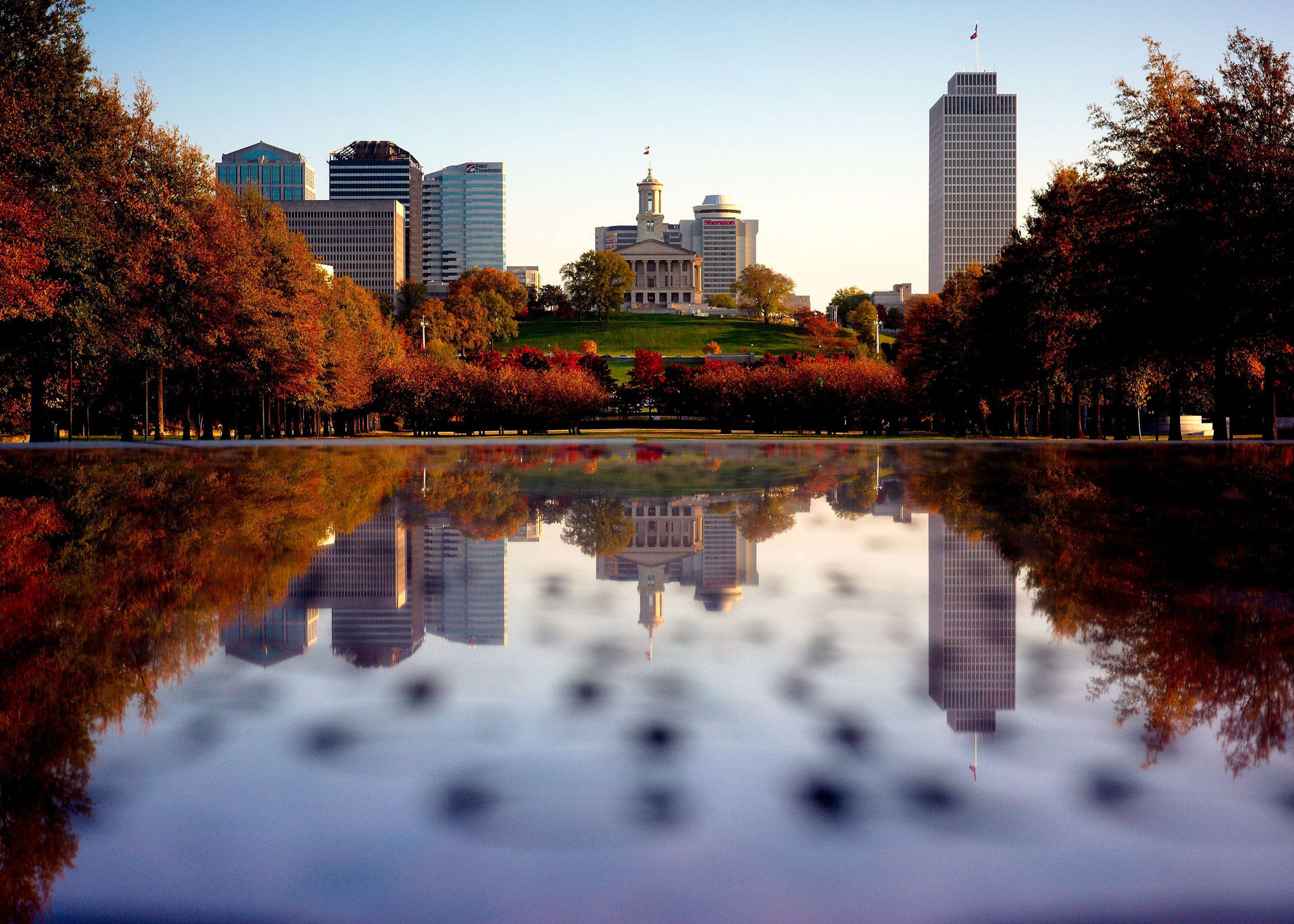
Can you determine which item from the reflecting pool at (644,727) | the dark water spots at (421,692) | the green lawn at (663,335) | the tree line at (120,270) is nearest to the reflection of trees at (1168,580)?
the reflecting pool at (644,727)

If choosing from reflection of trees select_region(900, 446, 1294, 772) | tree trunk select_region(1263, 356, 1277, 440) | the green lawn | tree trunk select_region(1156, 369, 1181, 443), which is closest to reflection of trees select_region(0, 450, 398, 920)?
reflection of trees select_region(900, 446, 1294, 772)

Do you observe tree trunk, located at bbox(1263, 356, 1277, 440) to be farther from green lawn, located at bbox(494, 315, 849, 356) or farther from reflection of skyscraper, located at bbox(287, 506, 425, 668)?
green lawn, located at bbox(494, 315, 849, 356)

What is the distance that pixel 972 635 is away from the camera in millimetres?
8070

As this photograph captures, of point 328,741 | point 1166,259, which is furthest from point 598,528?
point 1166,259

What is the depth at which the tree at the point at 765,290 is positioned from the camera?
179 m

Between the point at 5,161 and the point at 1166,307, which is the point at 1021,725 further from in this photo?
the point at 5,161

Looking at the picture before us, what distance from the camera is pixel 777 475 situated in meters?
27.2

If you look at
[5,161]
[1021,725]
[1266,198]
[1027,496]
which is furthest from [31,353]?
[1021,725]

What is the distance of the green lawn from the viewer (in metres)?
149

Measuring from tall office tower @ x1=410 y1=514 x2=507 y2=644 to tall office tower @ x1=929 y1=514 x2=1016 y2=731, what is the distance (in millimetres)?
3031

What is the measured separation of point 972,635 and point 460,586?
451cm

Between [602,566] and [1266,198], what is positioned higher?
[1266,198]

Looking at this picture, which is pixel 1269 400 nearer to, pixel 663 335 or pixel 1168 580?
Answer: pixel 1168 580

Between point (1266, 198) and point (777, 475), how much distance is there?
21392 mm
